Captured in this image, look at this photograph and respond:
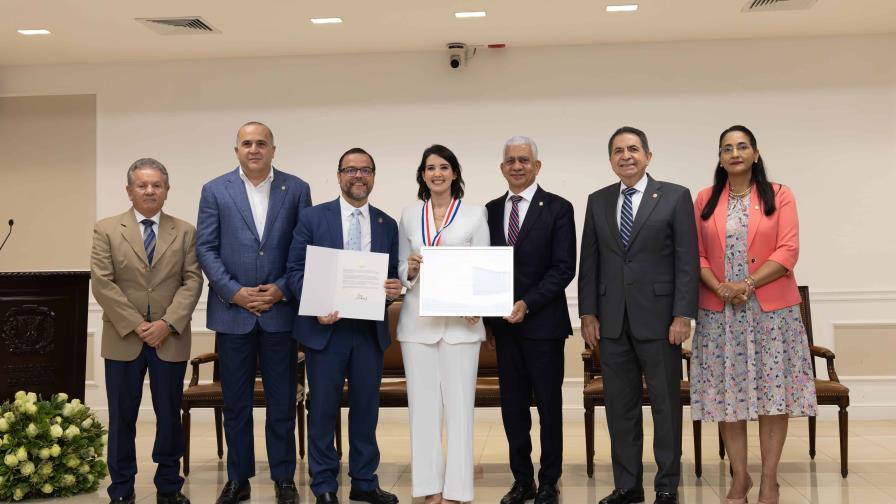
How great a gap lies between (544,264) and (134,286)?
1.97 meters

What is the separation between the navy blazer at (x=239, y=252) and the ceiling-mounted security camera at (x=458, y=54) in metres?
3.16

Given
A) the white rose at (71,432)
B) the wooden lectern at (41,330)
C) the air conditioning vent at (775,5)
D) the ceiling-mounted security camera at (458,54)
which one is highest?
the air conditioning vent at (775,5)

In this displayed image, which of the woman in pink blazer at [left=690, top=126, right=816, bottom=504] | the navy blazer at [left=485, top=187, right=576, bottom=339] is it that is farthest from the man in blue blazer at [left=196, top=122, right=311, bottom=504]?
the woman in pink blazer at [left=690, top=126, right=816, bottom=504]

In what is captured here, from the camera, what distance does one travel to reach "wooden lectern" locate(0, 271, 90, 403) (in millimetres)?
4703

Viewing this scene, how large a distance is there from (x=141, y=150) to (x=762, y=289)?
535 cm

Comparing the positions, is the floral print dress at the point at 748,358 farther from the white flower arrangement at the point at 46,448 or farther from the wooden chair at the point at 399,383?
the white flower arrangement at the point at 46,448

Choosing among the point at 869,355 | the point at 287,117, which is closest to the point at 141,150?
the point at 287,117

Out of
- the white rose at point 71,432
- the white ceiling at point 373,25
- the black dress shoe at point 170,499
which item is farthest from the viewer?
the white ceiling at point 373,25

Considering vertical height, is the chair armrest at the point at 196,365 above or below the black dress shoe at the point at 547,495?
above

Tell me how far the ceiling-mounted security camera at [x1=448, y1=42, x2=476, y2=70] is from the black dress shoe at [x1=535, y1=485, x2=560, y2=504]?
12.6 ft

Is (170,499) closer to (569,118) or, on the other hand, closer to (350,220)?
(350,220)

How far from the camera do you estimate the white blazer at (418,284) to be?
4105 millimetres

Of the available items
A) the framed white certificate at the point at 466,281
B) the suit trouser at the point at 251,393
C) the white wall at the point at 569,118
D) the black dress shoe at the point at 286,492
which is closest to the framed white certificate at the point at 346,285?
the framed white certificate at the point at 466,281

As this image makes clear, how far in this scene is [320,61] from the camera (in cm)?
739
